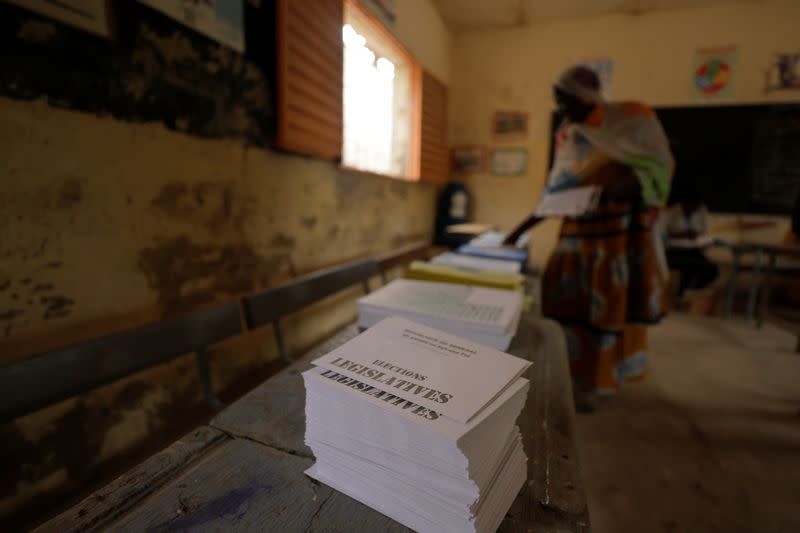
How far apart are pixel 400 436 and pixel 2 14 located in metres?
1.24

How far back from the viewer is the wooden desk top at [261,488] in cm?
35

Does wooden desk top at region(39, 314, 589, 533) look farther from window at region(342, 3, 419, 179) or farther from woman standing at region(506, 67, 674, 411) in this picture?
window at region(342, 3, 419, 179)

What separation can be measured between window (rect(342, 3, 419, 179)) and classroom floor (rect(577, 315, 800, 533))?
218cm

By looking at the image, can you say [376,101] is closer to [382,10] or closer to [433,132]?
[382,10]

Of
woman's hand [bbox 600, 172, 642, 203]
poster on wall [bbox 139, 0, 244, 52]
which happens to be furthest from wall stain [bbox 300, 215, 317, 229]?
woman's hand [bbox 600, 172, 642, 203]

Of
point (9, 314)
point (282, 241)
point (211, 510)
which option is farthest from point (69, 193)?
point (211, 510)

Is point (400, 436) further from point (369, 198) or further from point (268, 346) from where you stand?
point (369, 198)

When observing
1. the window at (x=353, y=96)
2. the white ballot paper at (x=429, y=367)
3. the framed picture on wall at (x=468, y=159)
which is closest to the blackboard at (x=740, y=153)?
the framed picture on wall at (x=468, y=159)

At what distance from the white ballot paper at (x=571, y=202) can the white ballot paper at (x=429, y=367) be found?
1.12 metres

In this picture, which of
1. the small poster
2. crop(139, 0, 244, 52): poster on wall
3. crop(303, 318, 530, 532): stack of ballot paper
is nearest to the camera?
crop(303, 318, 530, 532): stack of ballot paper

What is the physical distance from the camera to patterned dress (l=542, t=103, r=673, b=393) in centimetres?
140

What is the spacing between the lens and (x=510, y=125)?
430 centimetres

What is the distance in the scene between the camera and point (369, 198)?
2822mm

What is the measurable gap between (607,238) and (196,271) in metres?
1.61
